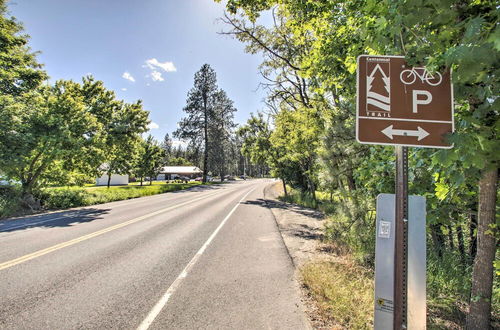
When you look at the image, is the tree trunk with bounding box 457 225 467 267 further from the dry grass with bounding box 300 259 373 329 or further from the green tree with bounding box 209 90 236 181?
the green tree with bounding box 209 90 236 181

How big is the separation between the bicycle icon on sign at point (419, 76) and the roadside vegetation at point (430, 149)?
80 millimetres

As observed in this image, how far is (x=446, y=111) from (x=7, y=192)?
2095 centimetres

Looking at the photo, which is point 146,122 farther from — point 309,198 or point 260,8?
point 260,8

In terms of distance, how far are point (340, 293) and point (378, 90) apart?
352cm

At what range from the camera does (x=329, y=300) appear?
13.7ft

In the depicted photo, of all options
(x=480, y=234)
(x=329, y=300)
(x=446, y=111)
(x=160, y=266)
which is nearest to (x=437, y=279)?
(x=329, y=300)

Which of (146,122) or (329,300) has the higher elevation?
(146,122)

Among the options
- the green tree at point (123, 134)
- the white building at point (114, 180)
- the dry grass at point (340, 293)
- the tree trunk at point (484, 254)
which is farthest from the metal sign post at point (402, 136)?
the white building at point (114, 180)

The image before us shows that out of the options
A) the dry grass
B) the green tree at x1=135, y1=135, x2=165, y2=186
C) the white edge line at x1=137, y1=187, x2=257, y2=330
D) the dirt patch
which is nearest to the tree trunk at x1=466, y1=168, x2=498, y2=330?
the dry grass

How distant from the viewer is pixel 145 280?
17.0ft

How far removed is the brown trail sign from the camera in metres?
2.00

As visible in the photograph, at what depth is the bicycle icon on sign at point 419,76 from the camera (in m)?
2.05

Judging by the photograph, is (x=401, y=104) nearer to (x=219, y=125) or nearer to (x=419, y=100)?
(x=419, y=100)

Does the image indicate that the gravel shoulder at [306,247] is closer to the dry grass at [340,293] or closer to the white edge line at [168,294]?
the dry grass at [340,293]
